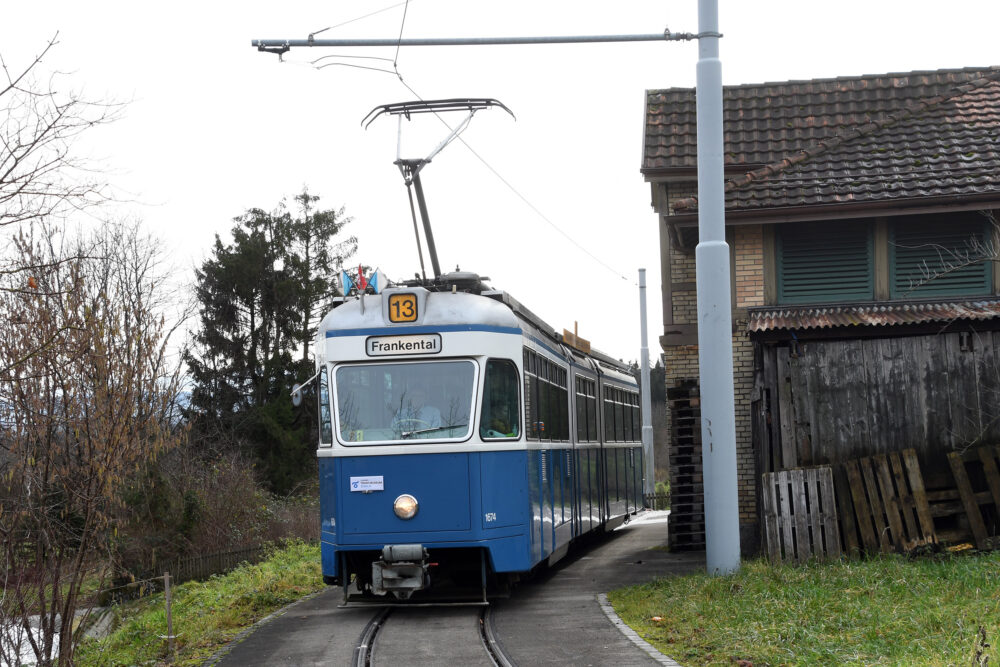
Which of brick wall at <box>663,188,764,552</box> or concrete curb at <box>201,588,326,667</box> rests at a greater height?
brick wall at <box>663,188,764,552</box>

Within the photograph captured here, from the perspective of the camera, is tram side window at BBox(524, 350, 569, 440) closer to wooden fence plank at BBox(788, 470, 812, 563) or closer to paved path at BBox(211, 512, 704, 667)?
paved path at BBox(211, 512, 704, 667)

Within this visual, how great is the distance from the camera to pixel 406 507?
11.5m

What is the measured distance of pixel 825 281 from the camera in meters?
15.7

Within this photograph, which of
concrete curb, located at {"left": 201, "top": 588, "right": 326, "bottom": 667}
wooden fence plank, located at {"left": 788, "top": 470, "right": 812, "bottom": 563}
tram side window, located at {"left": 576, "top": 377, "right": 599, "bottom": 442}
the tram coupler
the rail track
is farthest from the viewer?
tram side window, located at {"left": 576, "top": 377, "right": 599, "bottom": 442}

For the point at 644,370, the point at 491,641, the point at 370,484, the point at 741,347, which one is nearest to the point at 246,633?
the point at 370,484

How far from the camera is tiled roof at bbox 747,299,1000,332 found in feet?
45.2

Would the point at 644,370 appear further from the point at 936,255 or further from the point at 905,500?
the point at 905,500

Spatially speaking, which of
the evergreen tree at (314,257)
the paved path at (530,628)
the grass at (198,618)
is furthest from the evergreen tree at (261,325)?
the paved path at (530,628)

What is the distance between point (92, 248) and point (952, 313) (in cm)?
984

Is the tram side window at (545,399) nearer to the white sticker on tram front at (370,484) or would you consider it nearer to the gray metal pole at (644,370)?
the white sticker on tram front at (370,484)

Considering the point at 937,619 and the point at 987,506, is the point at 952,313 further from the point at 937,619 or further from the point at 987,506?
the point at 937,619

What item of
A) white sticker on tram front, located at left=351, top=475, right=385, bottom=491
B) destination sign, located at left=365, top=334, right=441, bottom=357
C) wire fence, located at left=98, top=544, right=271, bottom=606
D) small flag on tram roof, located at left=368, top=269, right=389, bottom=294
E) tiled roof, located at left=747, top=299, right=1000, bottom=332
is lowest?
wire fence, located at left=98, top=544, right=271, bottom=606

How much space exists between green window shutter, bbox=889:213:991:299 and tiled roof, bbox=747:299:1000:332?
429mm

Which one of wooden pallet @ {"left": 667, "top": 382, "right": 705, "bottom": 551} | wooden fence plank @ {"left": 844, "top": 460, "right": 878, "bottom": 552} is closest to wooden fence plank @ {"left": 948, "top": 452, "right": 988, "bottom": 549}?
wooden fence plank @ {"left": 844, "top": 460, "right": 878, "bottom": 552}
